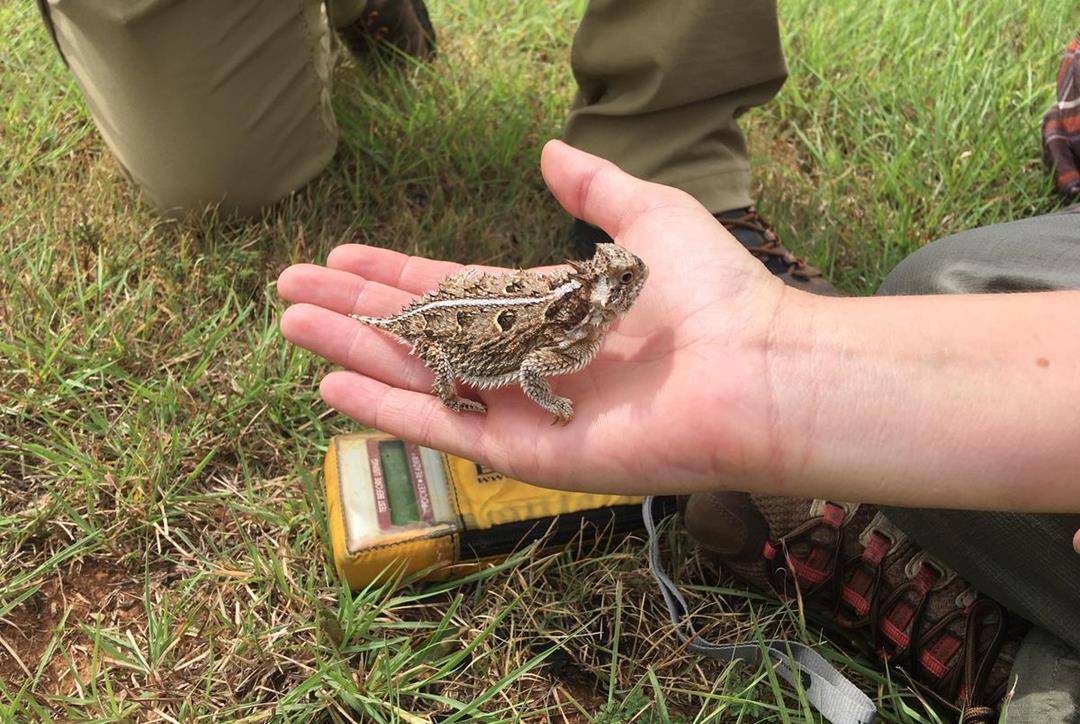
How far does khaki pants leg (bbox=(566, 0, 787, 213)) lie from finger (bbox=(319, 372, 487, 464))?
1809 mm

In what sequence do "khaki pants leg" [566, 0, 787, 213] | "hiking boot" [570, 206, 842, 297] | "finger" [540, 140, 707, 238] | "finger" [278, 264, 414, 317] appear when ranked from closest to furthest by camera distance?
1. "finger" [540, 140, 707, 238]
2. "finger" [278, 264, 414, 317]
3. "khaki pants leg" [566, 0, 787, 213]
4. "hiking boot" [570, 206, 842, 297]

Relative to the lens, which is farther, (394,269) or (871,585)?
(394,269)

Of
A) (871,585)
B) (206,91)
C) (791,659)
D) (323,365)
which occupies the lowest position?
(871,585)

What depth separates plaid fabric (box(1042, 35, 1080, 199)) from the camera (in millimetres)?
4254

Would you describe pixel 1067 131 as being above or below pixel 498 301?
below

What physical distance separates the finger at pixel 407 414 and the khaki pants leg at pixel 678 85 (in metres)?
1.81

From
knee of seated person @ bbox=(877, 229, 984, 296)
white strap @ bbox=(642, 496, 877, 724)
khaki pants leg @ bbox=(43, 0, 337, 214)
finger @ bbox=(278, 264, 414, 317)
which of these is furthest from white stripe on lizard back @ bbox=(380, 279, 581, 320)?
khaki pants leg @ bbox=(43, 0, 337, 214)

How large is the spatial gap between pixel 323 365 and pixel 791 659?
2.22 meters

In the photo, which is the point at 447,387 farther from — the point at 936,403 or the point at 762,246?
the point at 762,246

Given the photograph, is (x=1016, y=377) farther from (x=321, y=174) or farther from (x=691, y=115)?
(x=321, y=174)

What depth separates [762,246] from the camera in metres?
3.94

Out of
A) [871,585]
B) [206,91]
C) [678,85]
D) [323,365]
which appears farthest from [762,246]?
[206,91]

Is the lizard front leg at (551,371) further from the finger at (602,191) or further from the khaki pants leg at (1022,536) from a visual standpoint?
the khaki pants leg at (1022,536)

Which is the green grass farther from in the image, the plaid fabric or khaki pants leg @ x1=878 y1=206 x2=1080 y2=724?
khaki pants leg @ x1=878 y1=206 x2=1080 y2=724
